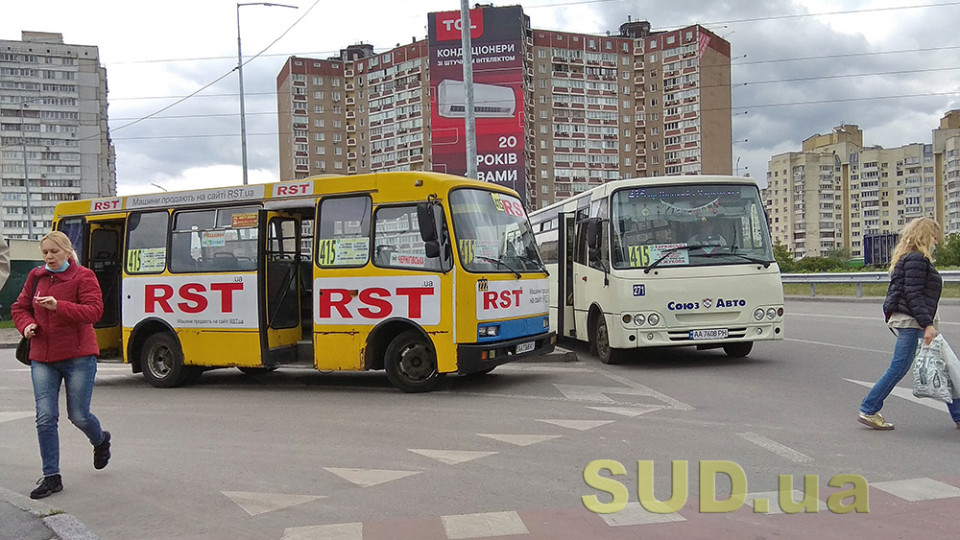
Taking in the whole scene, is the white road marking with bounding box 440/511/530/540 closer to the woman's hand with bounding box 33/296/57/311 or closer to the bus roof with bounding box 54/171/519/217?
the woman's hand with bounding box 33/296/57/311

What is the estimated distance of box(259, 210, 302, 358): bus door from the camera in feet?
35.6

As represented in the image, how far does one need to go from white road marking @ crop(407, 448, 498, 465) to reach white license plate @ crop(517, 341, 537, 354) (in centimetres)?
350

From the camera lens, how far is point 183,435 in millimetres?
8062

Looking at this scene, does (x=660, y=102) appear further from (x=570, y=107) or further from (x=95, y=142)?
(x=95, y=142)

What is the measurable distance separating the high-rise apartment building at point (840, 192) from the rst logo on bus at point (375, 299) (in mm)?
115152

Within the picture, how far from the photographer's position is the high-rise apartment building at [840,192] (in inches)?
4611

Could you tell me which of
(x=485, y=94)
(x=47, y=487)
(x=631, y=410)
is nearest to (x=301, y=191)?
(x=631, y=410)

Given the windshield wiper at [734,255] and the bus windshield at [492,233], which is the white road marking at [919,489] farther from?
the windshield wiper at [734,255]

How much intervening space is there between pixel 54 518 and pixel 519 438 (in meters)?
3.67

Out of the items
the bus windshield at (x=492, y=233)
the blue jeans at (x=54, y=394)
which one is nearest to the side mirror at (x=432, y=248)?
the bus windshield at (x=492, y=233)

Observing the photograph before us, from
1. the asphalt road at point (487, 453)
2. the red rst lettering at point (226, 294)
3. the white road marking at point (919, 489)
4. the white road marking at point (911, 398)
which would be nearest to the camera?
the asphalt road at point (487, 453)

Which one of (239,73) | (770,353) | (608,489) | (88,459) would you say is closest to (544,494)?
(608,489)

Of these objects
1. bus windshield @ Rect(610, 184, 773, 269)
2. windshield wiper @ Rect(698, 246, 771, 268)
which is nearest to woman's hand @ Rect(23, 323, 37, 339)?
bus windshield @ Rect(610, 184, 773, 269)

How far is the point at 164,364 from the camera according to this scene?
11.9 m
